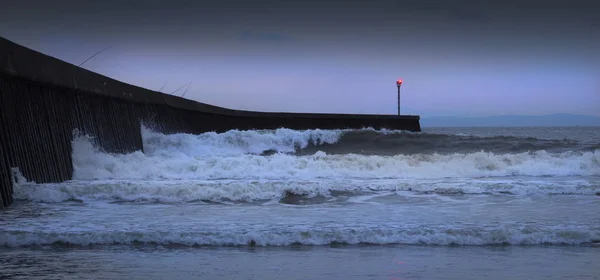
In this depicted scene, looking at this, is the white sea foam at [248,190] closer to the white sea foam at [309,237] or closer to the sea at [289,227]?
the sea at [289,227]

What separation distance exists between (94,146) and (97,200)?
424 centimetres

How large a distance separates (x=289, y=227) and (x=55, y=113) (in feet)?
21.7

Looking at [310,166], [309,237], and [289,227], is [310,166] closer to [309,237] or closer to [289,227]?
[289,227]

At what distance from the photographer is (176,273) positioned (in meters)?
5.03

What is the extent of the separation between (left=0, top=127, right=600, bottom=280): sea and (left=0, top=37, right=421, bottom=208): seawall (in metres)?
0.43

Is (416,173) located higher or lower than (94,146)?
lower

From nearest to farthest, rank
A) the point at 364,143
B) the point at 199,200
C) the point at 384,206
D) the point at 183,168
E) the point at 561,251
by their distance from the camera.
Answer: the point at 561,251 → the point at 384,206 → the point at 199,200 → the point at 183,168 → the point at 364,143

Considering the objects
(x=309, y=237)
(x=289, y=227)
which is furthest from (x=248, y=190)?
(x=309, y=237)

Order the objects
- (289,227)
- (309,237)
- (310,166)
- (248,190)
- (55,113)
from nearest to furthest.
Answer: (309,237)
(289,227)
(248,190)
(55,113)
(310,166)

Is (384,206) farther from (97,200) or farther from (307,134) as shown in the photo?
(307,134)

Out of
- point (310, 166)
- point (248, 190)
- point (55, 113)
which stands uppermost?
point (55, 113)

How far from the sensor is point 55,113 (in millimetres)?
11555

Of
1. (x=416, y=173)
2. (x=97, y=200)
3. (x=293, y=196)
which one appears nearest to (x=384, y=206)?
(x=293, y=196)

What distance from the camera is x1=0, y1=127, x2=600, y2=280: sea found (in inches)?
206
